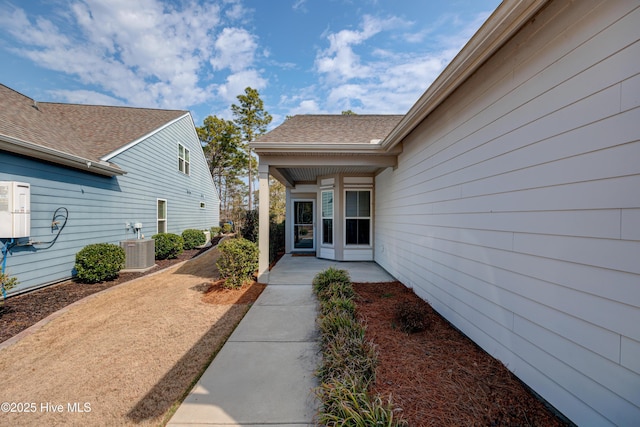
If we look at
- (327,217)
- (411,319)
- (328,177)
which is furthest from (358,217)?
(411,319)

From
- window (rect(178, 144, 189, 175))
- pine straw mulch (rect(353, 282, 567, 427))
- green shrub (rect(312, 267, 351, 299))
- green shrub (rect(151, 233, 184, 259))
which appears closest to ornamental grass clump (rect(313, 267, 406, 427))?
pine straw mulch (rect(353, 282, 567, 427))

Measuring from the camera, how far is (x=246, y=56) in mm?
9742

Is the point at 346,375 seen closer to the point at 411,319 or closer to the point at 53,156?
the point at 411,319

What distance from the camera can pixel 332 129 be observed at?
23.4 ft

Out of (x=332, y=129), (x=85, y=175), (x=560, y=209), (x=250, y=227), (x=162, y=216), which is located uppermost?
(x=332, y=129)

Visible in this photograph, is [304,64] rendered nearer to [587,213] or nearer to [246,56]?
[246,56]

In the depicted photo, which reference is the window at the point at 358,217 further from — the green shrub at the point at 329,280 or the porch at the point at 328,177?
the green shrub at the point at 329,280

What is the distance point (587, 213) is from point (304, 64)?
38.6 ft

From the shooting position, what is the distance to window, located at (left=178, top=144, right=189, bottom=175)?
38.7 ft

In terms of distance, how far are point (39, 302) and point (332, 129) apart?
278 inches

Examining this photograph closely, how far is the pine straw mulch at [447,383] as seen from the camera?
6.15 feet

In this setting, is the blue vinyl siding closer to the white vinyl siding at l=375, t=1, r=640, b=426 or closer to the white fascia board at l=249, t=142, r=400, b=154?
the white fascia board at l=249, t=142, r=400, b=154

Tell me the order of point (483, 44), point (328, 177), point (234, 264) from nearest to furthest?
point (483, 44), point (234, 264), point (328, 177)

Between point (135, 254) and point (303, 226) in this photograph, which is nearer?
point (135, 254)
